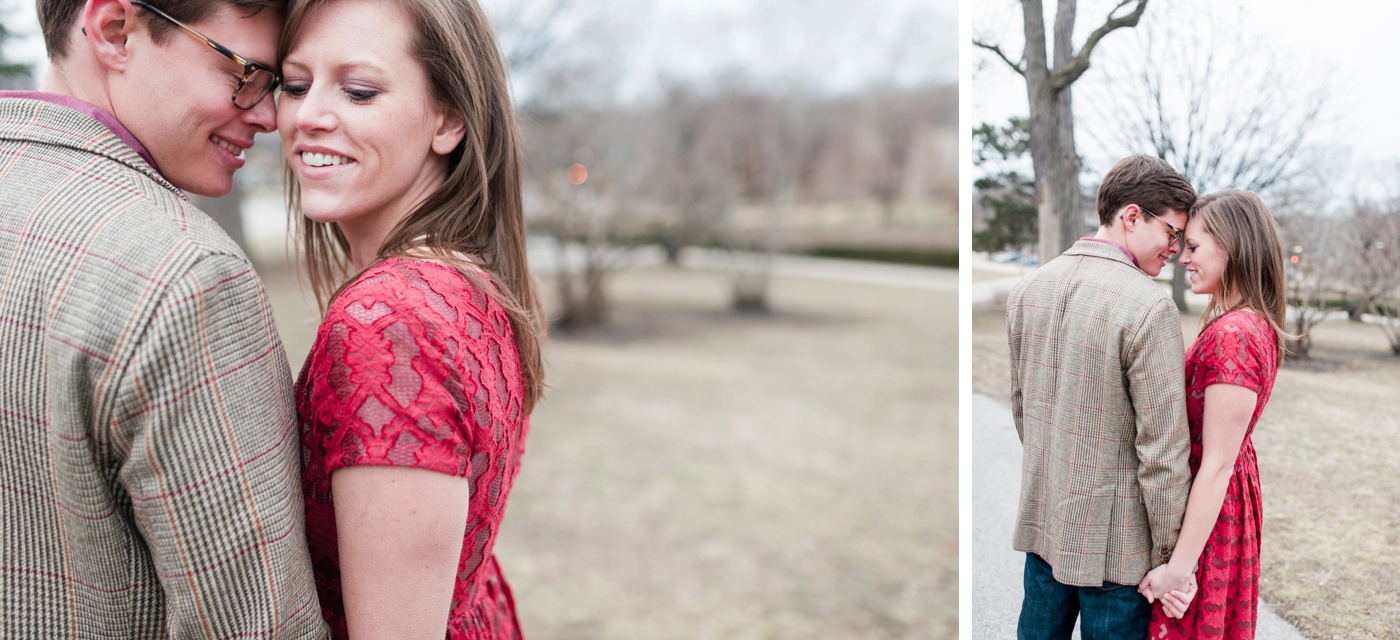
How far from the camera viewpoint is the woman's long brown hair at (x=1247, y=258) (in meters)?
1.47

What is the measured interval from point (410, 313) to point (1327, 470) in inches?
61.9

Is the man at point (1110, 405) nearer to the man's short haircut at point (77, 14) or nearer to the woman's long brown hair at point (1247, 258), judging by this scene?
the woman's long brown hair at point (1247, 258)

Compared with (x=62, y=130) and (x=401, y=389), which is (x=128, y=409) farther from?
(x=62, y=130)

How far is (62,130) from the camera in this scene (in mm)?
1121

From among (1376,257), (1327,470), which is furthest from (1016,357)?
(1376,257)

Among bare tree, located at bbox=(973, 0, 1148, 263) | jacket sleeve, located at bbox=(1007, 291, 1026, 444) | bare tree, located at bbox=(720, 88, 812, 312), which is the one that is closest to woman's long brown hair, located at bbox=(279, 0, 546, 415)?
jacket sleeve, located at bbox=(1007, 291, 1026, 444)

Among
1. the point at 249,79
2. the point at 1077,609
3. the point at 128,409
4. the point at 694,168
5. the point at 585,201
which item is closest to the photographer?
the point at 128,409

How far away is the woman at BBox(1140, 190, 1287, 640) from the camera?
1439 mm

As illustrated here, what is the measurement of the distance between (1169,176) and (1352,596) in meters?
0.78

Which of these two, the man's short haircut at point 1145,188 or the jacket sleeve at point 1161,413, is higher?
the man's short haircut at point 1145,188

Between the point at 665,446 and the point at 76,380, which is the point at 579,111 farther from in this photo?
the point at 76,380

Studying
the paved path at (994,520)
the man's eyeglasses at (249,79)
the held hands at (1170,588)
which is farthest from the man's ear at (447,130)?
the held hands at (1170,588)

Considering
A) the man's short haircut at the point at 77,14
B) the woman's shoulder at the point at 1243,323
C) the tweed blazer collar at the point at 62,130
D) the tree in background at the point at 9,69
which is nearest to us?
the tweed blazer collar at the point at 62,130

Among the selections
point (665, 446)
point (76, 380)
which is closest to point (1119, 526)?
point (76, 380)
